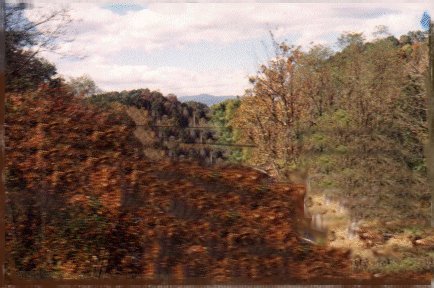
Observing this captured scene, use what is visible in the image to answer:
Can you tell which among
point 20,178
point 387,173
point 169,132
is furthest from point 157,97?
point 387,173

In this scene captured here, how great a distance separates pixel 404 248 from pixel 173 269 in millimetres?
2257

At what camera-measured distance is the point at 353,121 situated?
7449mm

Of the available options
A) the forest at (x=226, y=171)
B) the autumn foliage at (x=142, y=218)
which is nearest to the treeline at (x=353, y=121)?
the forest at (x=226, y=171)

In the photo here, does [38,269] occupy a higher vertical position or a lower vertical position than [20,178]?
lower

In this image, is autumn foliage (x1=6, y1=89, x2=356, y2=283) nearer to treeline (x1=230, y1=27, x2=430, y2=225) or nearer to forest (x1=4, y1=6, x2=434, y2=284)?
forest (x1=4, y1=6, x2=434, y2=284)

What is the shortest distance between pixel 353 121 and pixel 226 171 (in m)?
1.72

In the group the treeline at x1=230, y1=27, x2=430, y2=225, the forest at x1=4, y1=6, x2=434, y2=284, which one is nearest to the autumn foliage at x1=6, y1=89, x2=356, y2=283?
the forest at x1=4, y1=6, x2=434, y2=284

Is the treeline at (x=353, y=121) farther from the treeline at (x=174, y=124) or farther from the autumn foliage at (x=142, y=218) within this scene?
the autumn foliage at (x=142, y=218)

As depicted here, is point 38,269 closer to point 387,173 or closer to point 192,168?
point 192,168

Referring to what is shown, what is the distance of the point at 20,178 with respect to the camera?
21.4ft

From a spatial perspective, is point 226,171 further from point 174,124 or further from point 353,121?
point 353,121

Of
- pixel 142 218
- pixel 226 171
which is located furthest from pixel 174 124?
pixel 142 218

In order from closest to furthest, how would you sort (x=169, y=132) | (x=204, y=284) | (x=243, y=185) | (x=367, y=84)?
(x=204, y=284)
(x=243, y=185)
(x=169, y=132)
(x=367, y=84)

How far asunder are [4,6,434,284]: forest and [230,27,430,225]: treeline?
0.01 meters
